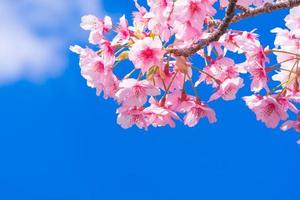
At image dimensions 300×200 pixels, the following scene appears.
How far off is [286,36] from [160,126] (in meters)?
1.37

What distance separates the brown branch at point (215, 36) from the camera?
137 inches

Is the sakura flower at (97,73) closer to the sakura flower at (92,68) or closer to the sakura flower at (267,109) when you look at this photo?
the sakura flower at (92,68)

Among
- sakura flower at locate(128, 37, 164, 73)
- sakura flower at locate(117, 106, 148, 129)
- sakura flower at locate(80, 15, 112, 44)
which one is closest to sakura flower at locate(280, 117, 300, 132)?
sakura flower at locate(117, 106, 148, 129)

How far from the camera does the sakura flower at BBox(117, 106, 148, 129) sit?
4340mm

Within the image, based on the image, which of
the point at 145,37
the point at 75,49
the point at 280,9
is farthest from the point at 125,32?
the point at 280,9

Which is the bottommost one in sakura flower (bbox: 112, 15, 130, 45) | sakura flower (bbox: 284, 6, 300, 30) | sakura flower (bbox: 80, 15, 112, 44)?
sakura flower (bbox: 112, 15, 130, 45)

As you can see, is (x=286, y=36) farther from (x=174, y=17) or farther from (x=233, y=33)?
(x=174, y=17)

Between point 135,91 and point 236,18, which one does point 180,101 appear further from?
point 236,18

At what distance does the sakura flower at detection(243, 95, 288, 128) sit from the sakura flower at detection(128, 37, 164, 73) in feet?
2.82

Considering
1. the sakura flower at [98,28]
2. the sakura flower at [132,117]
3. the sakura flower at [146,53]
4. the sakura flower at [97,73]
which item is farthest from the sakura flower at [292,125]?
the sakura flower at [98,28]

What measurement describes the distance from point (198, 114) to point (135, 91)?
65cm

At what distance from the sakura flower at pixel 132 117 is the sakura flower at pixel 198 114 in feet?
1.15

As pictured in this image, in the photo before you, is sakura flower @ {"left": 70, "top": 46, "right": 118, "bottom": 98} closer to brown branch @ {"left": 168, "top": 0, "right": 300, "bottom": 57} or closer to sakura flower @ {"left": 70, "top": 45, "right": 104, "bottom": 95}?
sakura flower @ {"left": 70, "top": 45, "right": 104, "bottom": 95}

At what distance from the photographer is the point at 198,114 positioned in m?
4.36
